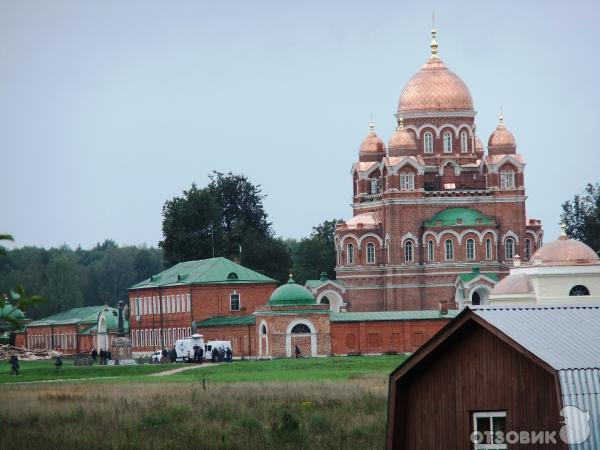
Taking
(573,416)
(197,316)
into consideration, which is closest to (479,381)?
(573,416)

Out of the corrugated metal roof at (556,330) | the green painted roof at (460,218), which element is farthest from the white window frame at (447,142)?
the corrugated metal roof at (556,330)

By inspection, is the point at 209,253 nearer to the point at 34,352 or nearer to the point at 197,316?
the point at 197,316

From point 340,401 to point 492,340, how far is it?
18.3 m

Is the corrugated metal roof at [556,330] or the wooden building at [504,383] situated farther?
the corrugated metal roof at [556,330]

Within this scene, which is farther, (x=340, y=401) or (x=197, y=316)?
(x=197, y=316)

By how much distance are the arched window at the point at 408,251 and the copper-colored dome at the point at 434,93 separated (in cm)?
724

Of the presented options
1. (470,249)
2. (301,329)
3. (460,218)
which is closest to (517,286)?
(301,329)

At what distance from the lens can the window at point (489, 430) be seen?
2083cm

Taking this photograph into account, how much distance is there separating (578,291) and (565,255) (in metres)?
1.58

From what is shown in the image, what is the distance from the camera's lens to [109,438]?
105 ft

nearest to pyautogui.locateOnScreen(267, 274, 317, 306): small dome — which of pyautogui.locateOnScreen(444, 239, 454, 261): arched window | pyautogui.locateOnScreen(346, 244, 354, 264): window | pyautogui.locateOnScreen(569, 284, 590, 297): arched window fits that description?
pyautogui.locateOnScreen(569, 284, 590, 297): arched window

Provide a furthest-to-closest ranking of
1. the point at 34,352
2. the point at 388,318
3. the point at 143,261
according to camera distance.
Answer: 1. the point at 143,261
2. the point at 388,318
3. the point at 34,352

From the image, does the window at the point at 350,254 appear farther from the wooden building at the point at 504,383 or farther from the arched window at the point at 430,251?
the wooden building at the point at 504,383

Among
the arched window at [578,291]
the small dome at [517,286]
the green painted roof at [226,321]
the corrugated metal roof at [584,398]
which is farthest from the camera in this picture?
the green painted roof at [226,321]
